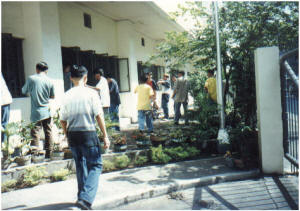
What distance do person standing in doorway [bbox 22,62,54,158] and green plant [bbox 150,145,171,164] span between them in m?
2.01

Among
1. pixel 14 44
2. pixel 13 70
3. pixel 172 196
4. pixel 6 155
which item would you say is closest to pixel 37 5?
pixel 14 44

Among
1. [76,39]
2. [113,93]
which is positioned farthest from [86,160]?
[76,39]

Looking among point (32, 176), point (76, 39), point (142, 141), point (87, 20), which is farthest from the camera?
point (87, 20)

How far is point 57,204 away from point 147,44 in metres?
11.4

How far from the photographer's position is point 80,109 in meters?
3.46

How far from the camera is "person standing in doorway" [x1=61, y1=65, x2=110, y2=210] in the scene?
3443 millimetres

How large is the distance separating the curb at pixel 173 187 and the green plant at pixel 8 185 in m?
1.57

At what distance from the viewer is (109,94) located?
7.68 meters

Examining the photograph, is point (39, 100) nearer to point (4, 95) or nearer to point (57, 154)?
point (4, 95)

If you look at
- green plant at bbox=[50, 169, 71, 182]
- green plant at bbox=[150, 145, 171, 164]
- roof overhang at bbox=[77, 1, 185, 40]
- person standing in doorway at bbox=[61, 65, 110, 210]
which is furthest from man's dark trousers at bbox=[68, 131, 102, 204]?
roof overhang at bbox=[77, 1, 185, 40]

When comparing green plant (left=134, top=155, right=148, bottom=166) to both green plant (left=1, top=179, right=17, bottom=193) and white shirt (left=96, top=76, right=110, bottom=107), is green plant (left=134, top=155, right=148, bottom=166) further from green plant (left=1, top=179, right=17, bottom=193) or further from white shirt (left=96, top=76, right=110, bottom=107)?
white shirt (left=96, top=76, right=110, bottom=107)

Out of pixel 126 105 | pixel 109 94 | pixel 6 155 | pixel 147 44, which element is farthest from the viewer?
pixel 147 44

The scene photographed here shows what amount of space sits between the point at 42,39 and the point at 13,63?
89 centimetres

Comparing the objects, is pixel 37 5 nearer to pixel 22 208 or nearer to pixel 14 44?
pixel 14 44
